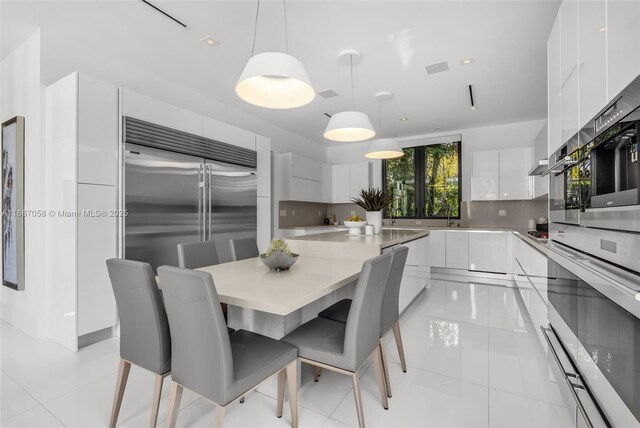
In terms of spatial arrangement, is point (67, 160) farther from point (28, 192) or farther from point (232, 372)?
point (232, 372)

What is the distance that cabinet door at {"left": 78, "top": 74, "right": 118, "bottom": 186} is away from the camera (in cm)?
257

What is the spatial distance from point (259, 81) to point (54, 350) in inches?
107

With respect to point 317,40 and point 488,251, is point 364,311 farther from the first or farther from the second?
point 488,251

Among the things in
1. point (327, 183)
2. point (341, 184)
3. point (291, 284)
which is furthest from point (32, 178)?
point (341, 184)

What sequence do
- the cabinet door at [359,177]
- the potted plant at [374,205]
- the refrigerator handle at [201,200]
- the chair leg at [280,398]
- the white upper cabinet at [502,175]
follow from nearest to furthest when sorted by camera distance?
the chair leg at [280,398], the refrigerator handle at [201,200], the potted plant at [374,205], the white upper cabinet at [502,175], the cabinet door at [359,177]

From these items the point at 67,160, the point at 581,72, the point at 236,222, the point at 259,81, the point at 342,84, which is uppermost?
the point at 342,84

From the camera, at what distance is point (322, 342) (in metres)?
1.64

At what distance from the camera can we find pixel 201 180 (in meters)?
3.48

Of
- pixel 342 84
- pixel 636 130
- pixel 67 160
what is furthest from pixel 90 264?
pixel 636 130

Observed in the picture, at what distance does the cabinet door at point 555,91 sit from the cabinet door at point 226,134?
3.23m

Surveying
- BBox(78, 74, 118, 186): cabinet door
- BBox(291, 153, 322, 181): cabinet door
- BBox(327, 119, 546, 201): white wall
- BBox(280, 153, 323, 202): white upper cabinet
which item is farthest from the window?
BBox(78, 74, 118, 186): cabinet door

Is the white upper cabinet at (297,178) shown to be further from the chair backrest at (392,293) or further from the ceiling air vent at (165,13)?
the chair backrest at (392,293)

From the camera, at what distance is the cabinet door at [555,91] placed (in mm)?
1945

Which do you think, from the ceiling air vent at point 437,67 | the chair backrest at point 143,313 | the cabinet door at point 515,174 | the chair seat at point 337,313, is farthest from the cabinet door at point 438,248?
the chair backrest at point 143,313
